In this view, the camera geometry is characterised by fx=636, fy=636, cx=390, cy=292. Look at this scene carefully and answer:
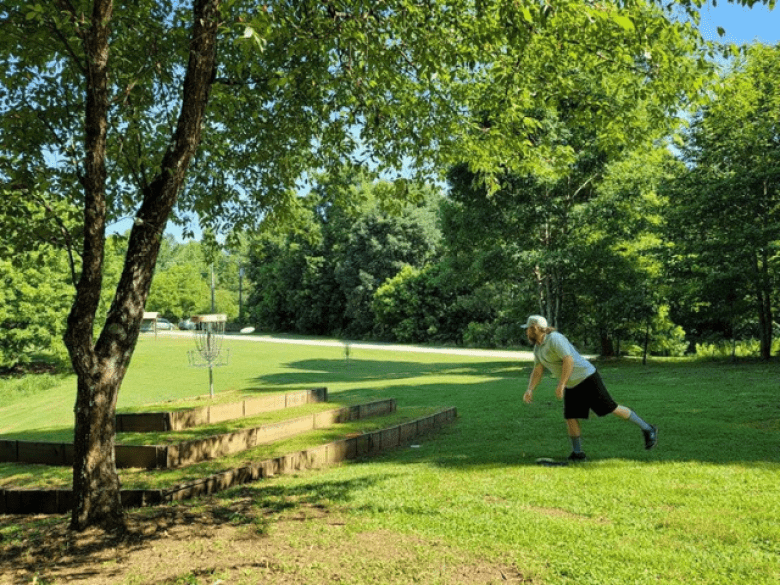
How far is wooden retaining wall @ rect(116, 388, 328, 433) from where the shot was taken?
8.49m

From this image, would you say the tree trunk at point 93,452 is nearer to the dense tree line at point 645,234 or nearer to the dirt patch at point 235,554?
the dirt patch at point 235,554

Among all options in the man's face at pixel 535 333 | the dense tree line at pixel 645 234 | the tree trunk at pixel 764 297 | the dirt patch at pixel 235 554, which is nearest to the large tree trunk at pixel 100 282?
the dirt patch at pixel 235 554

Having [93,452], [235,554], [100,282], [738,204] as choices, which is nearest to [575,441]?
[235,554]

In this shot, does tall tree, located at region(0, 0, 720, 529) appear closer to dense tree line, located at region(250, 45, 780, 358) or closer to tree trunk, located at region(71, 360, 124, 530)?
tree trunk, located at region(71, 360, 124, 530)

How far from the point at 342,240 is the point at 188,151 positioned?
55.6m

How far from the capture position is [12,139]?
629 cm

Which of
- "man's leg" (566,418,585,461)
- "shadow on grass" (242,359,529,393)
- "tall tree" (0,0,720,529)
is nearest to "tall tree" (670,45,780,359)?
"shadow on grass" (242,359,529,393)

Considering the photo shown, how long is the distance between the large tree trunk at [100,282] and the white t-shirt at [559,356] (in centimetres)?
427

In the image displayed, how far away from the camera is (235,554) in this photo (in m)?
4.33

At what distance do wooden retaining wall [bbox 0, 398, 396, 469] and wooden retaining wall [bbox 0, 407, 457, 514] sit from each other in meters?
0.91

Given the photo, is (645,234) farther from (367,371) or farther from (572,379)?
(572,379)

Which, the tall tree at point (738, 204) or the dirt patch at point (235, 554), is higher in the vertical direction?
the tall tree at point (738, 204)

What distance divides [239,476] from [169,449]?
3.18 feet

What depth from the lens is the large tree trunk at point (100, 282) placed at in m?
4.87
